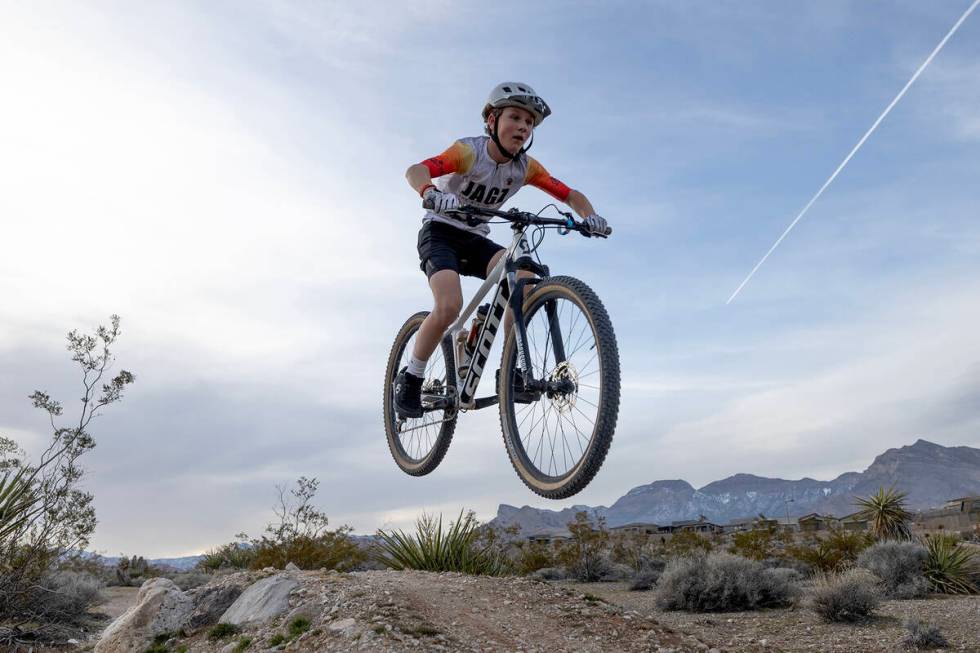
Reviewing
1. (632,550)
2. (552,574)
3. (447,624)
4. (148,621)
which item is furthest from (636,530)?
(447,624)

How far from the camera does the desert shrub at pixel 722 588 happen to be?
511 inches

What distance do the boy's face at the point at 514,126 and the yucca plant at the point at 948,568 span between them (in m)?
13.3

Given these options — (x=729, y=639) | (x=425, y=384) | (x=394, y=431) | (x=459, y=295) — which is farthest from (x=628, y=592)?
(x=459, y=295)

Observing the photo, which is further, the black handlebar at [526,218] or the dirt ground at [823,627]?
the dirt ground at [823,627]

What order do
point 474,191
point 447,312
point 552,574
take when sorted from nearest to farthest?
point 474,191 → point 447,312 → point 552,574

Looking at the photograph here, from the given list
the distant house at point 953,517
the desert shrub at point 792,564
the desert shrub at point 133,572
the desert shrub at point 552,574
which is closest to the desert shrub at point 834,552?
the desert shrub at point 792,564

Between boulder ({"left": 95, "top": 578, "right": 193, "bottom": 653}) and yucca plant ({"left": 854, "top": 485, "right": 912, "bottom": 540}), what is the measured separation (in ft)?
58.2

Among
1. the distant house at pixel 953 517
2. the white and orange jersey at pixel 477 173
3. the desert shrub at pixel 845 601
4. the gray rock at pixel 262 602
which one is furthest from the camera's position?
the distant house at pixel 953 517

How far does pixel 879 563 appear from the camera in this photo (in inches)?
613

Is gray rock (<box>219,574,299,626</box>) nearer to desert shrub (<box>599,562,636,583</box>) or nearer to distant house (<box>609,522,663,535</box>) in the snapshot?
desert shrub (<box>599,562,636,583</box>)

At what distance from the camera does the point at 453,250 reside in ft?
25.6

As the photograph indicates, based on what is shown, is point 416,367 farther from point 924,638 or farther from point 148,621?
point 924,638

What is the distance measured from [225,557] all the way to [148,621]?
13592 mm

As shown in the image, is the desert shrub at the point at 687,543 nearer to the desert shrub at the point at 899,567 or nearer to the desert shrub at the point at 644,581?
the desert shrub at the point at 644,581
